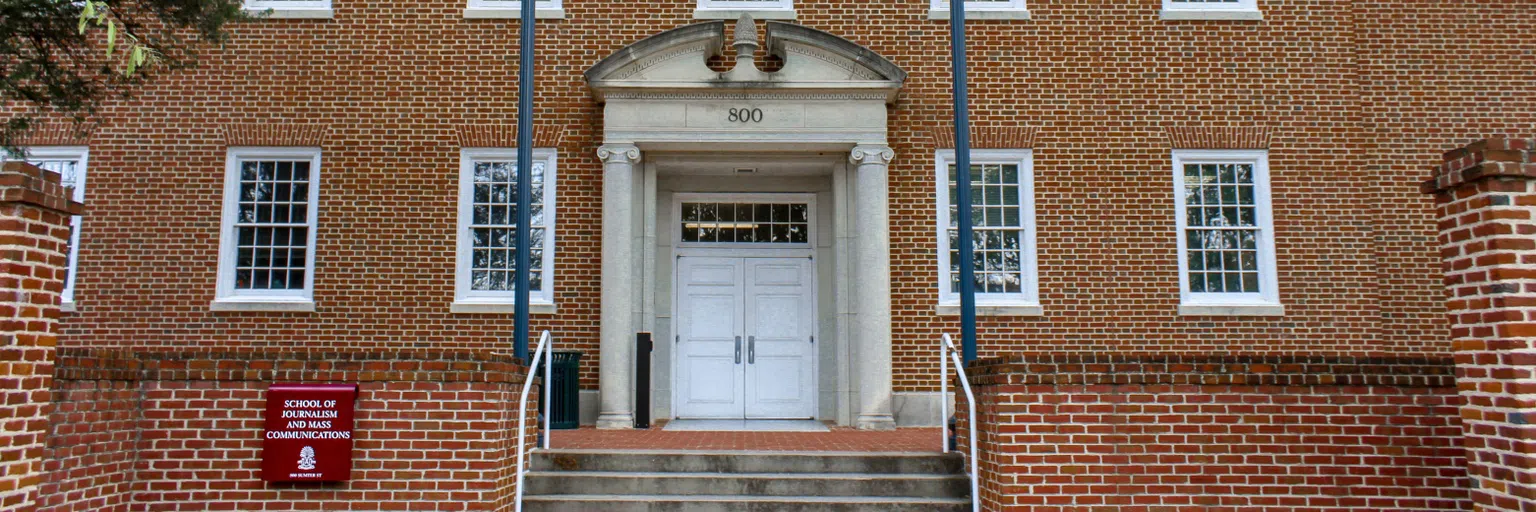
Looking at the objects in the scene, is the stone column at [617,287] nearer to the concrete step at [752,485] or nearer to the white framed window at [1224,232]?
the concrete step at [752,485]

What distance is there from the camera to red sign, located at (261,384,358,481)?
20.2 ft

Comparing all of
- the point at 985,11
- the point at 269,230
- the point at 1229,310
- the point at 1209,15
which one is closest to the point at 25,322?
the point at 269,230

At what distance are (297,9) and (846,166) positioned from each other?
6577 millimetres

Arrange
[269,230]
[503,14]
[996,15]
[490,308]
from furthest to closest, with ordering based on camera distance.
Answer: [996,15]
[503,14]
[269,230]
[490,308]

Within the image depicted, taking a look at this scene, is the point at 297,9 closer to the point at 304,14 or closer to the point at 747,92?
the point at 304,14

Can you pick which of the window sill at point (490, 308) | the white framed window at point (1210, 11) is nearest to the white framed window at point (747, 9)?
the window sill at point (490, 308)

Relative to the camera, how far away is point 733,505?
7.01m

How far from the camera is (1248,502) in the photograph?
20.3 feet

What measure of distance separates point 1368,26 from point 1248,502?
8.33 m

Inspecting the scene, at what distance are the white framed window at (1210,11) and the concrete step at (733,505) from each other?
7.40 meters

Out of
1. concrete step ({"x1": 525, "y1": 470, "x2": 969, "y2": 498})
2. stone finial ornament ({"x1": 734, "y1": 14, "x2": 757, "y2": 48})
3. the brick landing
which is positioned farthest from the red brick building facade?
concrete step ({"x1": 525, "y1": 470, "x2": 969, "y2": 498})

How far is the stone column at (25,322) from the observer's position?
498 cm

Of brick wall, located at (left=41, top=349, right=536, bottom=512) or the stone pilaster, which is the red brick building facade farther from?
brick wall, located at (left=41, top=349, right=536, bottom=512)

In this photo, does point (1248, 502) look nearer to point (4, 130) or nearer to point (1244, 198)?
point (1244, 198)
